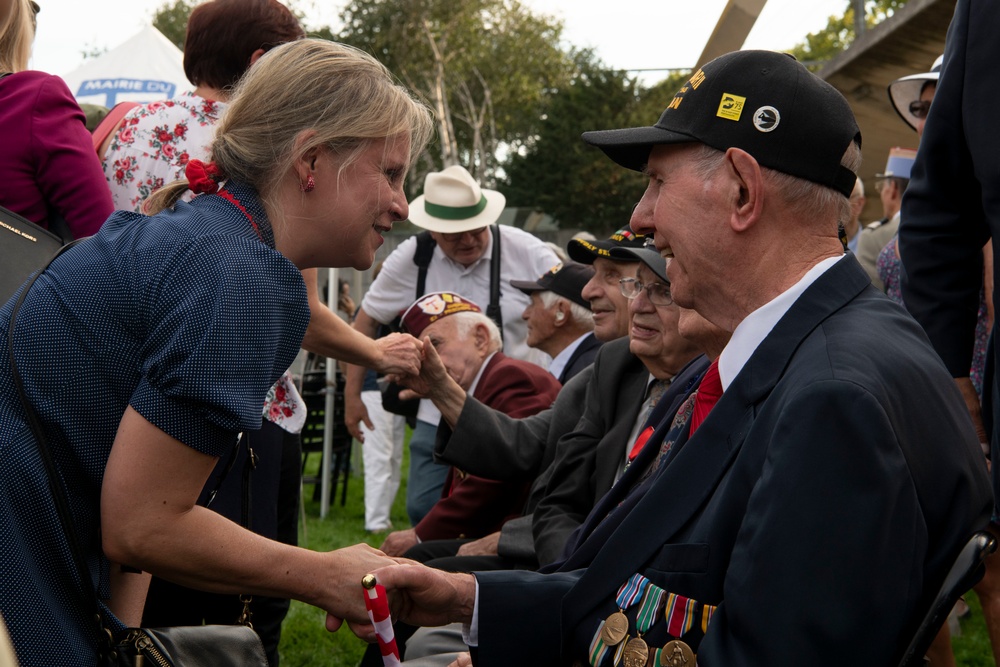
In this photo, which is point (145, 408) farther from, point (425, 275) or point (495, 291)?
point (425, 275)

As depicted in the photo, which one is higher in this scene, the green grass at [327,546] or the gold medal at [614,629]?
the gold medal at [614,629]

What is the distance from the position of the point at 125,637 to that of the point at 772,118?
158 centimetres

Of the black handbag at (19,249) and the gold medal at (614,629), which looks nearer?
the gold medal at (614,629)

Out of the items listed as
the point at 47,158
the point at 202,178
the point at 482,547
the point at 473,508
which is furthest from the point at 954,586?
the point at 473,508

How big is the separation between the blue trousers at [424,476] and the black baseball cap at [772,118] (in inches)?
153

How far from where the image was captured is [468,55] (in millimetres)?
40000

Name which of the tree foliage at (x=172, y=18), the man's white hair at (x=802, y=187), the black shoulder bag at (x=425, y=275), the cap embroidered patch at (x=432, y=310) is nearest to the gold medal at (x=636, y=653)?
Answer: the man's white hair at (x=802, y=187)

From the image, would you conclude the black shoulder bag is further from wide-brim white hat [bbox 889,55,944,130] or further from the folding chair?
the folding chair

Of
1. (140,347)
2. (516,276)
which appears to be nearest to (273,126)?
(140,347)

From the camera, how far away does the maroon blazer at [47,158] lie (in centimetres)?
299

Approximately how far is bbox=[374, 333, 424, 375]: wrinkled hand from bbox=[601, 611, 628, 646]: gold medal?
6.76ft

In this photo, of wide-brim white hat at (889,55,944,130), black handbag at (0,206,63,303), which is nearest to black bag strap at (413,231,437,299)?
wide-brim white hat at (889,55,944,130)

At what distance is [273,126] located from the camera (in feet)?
7.59

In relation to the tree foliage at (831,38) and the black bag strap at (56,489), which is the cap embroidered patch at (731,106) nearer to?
the black bag strap at (56,489)
